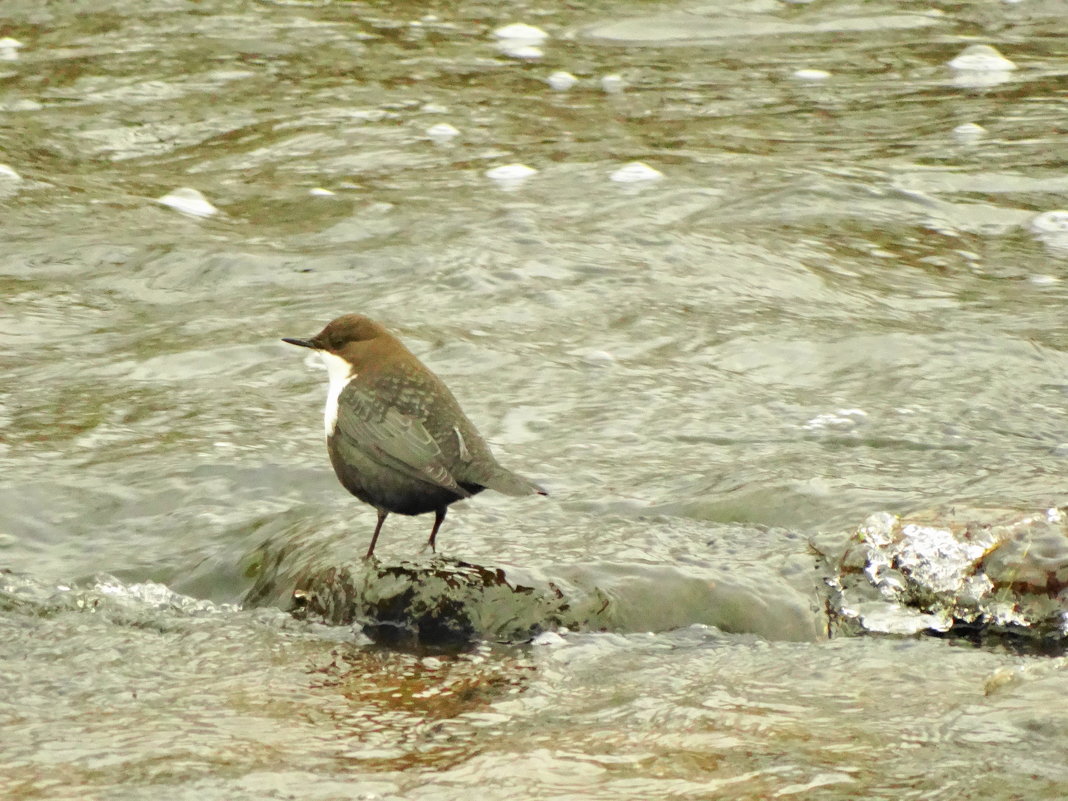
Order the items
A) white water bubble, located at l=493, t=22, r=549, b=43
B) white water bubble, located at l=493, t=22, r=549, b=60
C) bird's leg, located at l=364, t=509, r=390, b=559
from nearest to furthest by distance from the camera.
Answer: bird's leg, located at l=364, t=509, r=390, b=559 < white water bubble, located at l=493, t=22, r=549, b=60 < white water bubble, located at l=493, t=22, r=549, b=43

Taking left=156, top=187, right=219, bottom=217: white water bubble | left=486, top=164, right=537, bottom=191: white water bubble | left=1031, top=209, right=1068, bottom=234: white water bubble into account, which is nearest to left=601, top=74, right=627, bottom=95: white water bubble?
left=486, top=164, right=537, bottom=191: white water bubble

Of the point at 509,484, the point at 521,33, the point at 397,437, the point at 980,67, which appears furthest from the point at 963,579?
the point at 521,33

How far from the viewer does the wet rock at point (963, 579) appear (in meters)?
4.14

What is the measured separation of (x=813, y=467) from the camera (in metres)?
5.24

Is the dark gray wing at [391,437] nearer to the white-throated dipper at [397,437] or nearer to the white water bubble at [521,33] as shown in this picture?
the white-throated dipper at [397,437]

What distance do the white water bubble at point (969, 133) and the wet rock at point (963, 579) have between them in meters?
5.00

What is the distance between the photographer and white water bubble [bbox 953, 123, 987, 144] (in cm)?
891

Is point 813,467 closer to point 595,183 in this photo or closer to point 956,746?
point 956,746

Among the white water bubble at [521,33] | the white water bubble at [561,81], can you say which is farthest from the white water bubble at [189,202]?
the white water bubble at [521,33]

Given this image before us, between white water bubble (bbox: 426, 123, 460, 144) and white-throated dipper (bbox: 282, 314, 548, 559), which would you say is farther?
white water bubble (bbox: 426, 123, 460, 144)

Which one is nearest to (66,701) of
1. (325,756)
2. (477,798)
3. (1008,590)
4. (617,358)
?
(325,756)

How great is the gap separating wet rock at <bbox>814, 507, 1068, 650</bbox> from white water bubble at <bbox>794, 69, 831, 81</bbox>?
6.11m

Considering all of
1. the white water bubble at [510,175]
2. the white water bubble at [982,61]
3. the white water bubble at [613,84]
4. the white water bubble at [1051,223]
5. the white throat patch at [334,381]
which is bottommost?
the white water bubble at [1051,223]

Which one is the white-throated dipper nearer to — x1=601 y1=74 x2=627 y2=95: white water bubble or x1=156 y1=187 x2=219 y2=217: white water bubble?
x1=156 y1=187 x2=219 y2=217: white water bubble
